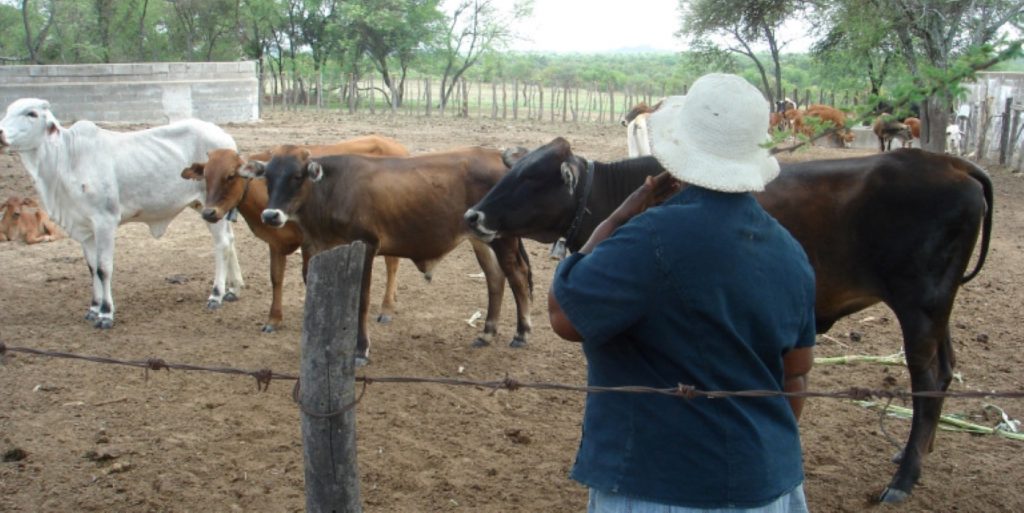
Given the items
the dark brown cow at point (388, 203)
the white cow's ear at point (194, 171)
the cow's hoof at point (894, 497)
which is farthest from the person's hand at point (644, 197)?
the white cow's ear at point (194, 171)

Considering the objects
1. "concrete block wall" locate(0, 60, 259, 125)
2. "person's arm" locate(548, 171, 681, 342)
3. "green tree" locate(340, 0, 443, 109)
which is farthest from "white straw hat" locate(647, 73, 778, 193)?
"green tree" locate(340, 0, 443, 109)

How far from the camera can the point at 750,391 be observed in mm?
2324

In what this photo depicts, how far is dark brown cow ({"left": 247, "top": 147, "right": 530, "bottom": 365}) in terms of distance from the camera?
6.92m

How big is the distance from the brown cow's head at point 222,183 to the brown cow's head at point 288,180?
0.67 meters

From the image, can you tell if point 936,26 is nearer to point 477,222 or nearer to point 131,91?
point 477,222

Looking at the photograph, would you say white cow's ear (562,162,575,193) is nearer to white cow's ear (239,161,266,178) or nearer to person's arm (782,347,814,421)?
white cow's ear (239,161,266,178)

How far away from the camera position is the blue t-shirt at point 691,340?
2.20 m

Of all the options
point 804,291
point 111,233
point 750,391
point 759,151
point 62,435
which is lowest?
point 62,435

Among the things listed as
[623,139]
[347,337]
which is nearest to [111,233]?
[347,337]

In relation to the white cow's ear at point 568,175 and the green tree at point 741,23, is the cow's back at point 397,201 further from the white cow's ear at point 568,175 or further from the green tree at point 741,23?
the green tree at point 741,23

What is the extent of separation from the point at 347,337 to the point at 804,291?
4.46 ft

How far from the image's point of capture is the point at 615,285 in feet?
7.18

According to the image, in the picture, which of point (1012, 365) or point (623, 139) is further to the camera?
point (623, 139)

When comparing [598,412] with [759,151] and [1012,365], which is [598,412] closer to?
[759,151]
